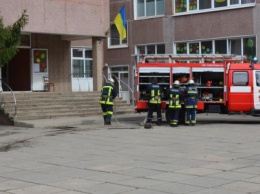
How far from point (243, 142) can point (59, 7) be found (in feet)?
42.7

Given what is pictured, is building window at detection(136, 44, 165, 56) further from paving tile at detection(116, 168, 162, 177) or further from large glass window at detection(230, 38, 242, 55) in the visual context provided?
paving tile at detection(116, 168, 162, 177)

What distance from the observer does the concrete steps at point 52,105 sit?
21172mm

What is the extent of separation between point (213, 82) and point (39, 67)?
10520 mm

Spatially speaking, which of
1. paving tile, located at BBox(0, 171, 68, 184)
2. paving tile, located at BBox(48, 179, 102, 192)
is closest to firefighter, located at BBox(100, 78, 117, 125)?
paving tile, located at BBox(0, 171, 68, 184)

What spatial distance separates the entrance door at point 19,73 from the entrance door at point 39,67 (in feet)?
1.33

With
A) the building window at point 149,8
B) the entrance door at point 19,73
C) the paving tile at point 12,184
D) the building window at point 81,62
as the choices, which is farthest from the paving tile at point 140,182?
the building window at point 149,8

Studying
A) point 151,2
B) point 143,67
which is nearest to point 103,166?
point 143,67

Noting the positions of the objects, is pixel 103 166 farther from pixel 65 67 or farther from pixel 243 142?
pixel 65 67

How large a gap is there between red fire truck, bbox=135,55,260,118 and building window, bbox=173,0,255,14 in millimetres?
9470

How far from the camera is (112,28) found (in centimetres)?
3616

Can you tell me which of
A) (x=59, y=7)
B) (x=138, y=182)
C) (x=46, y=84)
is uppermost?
(x=59, y=7)

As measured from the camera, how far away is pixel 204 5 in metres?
30.7

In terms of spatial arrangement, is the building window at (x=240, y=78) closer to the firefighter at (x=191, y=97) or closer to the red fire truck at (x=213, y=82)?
the red fire truck at (x=213, y=82)

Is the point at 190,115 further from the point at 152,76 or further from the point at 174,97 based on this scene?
the point at 152,76
